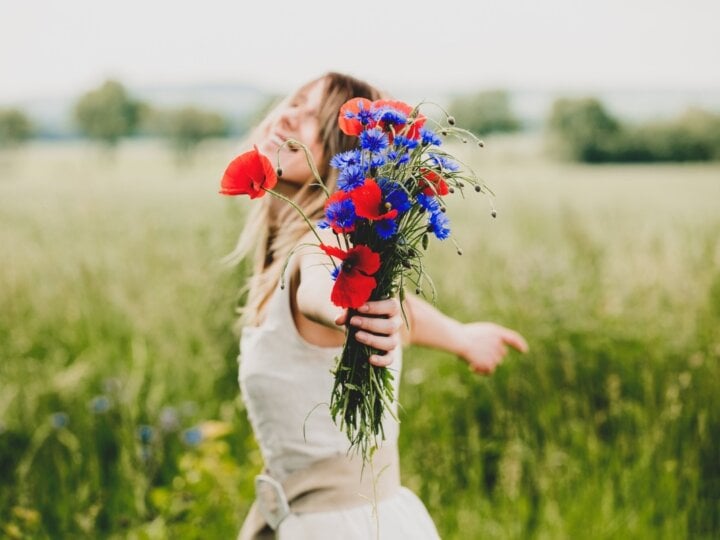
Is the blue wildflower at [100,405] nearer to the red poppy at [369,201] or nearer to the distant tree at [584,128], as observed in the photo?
the red poppy at [369,201]

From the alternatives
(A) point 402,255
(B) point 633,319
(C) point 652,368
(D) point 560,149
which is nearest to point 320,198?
(A) point 402,255

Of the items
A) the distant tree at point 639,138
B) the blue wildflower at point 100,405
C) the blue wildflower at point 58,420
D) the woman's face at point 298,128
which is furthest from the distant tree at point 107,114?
the woman's face at point 298,128

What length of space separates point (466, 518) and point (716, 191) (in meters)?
15.5

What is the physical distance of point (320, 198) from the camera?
1.71m

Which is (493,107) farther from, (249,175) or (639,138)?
(249,175)

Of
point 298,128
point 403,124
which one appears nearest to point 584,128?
point 298,128

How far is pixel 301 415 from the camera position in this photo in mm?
1562

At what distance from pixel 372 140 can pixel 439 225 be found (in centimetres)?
16

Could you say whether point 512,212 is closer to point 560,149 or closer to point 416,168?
point 416,168

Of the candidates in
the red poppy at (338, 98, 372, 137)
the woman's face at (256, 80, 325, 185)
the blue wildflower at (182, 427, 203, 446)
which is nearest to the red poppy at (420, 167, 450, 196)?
the red poppy at (338, 98, 372, 137)

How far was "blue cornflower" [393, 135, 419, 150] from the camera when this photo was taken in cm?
106

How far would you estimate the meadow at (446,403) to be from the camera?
2781 millimetres

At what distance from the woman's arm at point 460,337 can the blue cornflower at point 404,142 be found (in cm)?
80

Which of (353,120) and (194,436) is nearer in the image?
(353,120)
